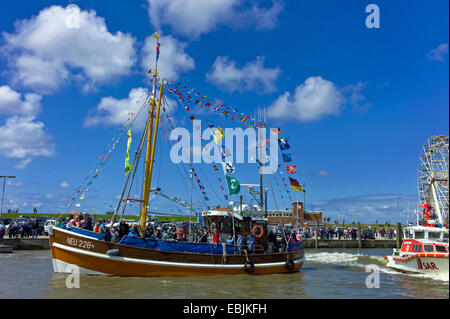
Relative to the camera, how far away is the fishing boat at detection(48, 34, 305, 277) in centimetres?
1942

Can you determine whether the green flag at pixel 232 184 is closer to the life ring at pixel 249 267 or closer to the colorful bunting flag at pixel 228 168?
the colorful bunting flag at pixel 228 168

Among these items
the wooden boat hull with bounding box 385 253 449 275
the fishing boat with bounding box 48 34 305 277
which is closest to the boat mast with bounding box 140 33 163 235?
the fishing boat with bounding box 48 34 305 277

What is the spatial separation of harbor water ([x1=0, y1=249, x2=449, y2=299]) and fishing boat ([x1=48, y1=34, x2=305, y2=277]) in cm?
52

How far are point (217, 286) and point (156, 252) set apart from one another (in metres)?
3.54

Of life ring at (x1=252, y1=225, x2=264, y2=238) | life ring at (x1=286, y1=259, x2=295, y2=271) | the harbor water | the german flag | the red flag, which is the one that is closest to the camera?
the harbor water

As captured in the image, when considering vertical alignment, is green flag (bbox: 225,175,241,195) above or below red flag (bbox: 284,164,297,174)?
below

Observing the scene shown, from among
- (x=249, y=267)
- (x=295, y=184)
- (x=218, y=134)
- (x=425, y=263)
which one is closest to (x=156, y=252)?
(x=249, y=267)

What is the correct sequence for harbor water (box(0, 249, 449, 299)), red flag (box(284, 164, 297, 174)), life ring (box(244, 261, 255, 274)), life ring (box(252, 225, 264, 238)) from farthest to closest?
red flag (box(284, 164, 297, 174))
life ring (box(252, 225, 264, 238))
life ring (box(244, 261, 255, 274))
harbor water (box(0, 249, 449, 299))

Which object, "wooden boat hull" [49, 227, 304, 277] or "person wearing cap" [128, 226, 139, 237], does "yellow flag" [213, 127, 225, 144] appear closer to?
"wooden boat hull" [49, 227, 304, 277]

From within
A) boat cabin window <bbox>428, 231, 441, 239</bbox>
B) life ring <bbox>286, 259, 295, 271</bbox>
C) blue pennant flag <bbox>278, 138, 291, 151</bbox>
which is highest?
blue pennant flag <bbox>278, 138, 291, 151</bbox>

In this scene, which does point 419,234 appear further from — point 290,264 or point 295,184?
point 290,264

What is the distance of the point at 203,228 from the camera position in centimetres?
2439

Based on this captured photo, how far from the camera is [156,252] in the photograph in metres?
20.0
